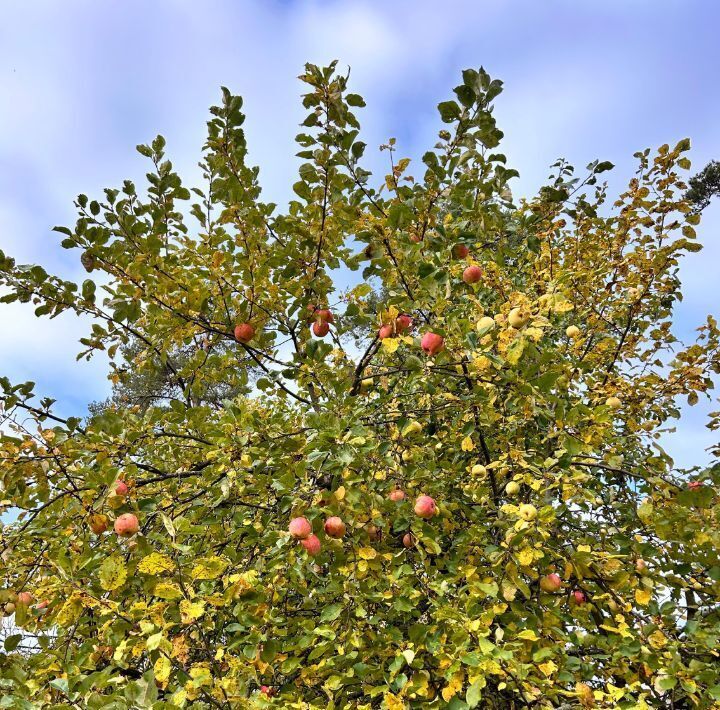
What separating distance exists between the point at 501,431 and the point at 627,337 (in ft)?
5.87

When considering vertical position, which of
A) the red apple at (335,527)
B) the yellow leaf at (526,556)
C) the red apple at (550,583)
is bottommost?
the red apple at (335,527)

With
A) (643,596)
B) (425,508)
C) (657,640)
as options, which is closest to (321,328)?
(425,508)

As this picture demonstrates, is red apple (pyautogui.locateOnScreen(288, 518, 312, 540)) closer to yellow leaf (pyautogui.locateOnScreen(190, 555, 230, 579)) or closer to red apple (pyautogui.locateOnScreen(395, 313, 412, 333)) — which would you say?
yellow leaf (pyautogui.locateOnScreen(190, 555, 230, 579))

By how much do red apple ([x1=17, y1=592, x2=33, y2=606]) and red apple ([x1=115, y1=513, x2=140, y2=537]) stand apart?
69cm

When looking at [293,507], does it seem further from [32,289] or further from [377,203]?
[32,289]

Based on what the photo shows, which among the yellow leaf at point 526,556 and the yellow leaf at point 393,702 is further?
the yellow leaf at point 526,556

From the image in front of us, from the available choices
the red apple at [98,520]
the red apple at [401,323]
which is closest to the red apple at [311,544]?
the red apple at [98,520]

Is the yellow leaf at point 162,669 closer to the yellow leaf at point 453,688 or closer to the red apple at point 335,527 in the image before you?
the red apple at point 335,527

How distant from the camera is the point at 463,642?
5.88 feet

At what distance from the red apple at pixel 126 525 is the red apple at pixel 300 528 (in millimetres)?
544

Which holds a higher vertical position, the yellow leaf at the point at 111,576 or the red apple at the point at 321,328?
the red apple at the point at 321,328

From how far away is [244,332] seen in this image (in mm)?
2914

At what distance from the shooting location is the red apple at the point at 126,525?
1.78 metres

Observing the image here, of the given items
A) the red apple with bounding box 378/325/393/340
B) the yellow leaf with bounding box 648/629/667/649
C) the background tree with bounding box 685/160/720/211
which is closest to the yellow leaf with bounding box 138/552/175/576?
the red apple with bounding box 378/325/393/340
